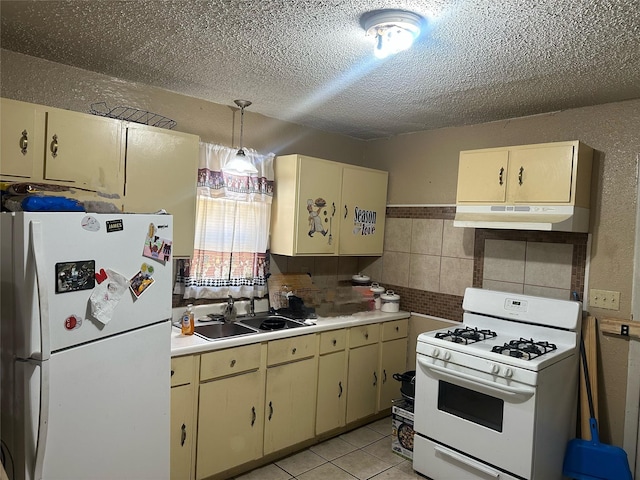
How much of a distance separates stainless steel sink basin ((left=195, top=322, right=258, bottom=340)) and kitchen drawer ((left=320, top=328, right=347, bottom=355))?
19.9 inches

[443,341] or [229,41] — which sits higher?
[229,41]

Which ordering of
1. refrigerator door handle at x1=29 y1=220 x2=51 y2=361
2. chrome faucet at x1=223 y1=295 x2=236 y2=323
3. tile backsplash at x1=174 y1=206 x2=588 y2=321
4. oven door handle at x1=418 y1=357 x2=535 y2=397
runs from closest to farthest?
refrigerator door handle at x1=29 y1=220 x2=51 y2=361 → oven door handle at x1=418 y1=357 x2=535 y2=397 → tile backsplash at x1=174 y1=206 x2=588 y2=321 → chrome faucet at x1=223 y1=295 x2=236 y2=323

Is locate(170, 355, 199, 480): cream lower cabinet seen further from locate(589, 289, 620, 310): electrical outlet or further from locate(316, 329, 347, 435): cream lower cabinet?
locate(589, 289, 620, 310): electrical outlet

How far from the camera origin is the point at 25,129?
2.05 meters

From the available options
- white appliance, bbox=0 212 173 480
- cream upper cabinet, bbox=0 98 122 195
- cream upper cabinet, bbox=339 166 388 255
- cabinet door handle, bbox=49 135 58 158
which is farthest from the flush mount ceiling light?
cream upper cabinet, bbox=339 166 388 255

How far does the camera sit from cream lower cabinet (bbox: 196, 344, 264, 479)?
247 cm

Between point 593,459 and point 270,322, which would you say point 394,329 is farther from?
point 593,459

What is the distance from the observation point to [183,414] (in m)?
2.38

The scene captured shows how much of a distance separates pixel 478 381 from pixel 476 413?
0.22 meters

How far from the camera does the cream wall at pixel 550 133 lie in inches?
92.8

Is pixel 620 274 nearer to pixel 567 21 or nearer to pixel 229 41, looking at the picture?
pixel 567 21

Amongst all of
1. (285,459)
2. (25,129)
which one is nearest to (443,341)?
(285,459)

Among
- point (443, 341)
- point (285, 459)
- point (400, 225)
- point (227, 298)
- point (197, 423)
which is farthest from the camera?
point (400, 225)

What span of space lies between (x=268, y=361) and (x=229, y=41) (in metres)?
1.81
